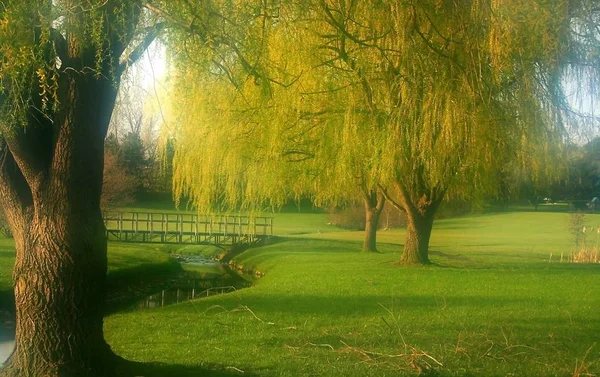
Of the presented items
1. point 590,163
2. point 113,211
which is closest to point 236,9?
point 590,163

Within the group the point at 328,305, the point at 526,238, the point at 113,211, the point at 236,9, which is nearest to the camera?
the point at 236,9

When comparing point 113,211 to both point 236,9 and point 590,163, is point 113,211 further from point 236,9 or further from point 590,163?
point 236,9

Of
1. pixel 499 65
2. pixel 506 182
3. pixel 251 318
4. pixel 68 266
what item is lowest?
pixel 251 318

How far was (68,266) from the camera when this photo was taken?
5219mm

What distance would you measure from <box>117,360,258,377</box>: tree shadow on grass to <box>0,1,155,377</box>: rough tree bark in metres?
0.55

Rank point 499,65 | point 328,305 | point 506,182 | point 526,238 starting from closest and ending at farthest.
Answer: point 499,65 → point 328,305 → point 506,182 → point 526,238

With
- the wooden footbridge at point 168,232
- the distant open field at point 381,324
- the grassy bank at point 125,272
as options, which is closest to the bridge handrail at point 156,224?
the wooden footbridge at point 168,232

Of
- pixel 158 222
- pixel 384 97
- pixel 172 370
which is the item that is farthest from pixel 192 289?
pixel 158 222

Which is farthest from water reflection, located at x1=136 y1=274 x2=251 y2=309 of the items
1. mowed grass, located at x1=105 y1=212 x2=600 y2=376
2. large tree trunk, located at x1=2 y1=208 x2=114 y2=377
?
large tree trunk, located at x1=2 y1=208 x2=114 y2=377

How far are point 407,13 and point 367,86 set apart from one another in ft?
5.80

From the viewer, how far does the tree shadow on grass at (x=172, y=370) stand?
5938mm

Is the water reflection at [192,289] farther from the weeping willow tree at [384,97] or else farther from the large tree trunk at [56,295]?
the large tree trunk at [56,295]

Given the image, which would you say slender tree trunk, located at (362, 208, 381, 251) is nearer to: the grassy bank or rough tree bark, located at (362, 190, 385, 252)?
rough tree bark, located at (362, 190, 385, 252)

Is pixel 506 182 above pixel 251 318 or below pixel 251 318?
above
